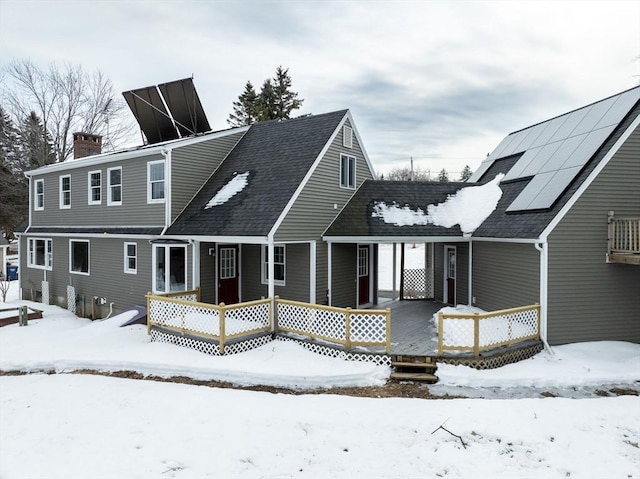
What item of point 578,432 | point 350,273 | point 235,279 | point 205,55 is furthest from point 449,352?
point 205,55

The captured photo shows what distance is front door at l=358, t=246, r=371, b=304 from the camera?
16312 mm

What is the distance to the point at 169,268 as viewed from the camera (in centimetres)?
1484

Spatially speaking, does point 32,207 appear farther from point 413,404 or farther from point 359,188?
point 413,404

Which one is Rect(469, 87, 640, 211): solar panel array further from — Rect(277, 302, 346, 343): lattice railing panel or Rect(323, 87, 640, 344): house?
Rect(277, 302, 346, 343): lattice railing panel

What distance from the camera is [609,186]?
11594 mm

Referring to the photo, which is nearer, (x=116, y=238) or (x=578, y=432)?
(x=578, y=432)

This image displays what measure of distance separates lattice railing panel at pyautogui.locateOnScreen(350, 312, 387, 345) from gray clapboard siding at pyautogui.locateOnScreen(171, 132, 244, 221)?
807 centimetres

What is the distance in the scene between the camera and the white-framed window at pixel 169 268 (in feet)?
48.7

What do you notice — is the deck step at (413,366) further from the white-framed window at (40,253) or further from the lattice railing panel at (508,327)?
the white-framed window at (40,253)

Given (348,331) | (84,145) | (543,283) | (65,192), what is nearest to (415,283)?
(543,283)

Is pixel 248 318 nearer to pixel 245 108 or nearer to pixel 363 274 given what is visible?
pixel 363 274

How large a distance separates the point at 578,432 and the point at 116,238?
16.0 m

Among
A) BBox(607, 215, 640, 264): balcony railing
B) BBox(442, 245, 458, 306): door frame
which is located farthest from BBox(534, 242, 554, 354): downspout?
BBox(442, 245, 458, 306): door frame

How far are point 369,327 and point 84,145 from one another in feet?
67.0
